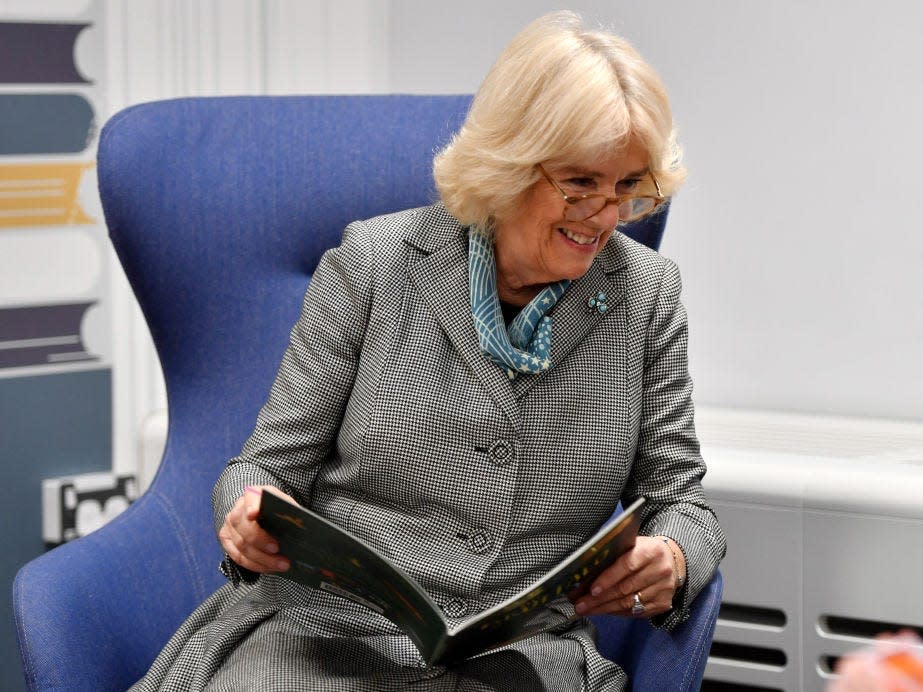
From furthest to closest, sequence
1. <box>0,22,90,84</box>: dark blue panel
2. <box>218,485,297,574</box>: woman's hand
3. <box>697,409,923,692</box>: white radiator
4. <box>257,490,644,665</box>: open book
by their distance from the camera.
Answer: <box>0,22,90,84</box>: dark blue panel
<box>697,409,923,692</box>: white radiator
<box>218,485,297,574</box>: woman's hand
<box>257,490,644,665</box>: open book

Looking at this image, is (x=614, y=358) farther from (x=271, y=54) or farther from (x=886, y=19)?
(x=271, y=54)

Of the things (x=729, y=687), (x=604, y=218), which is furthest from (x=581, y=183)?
(x=729, y=687)

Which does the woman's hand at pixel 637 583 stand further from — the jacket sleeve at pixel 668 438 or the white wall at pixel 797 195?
the white wall at pixel 797 195

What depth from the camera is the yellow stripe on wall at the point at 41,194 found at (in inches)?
88.3

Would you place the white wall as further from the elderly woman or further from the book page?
the book page

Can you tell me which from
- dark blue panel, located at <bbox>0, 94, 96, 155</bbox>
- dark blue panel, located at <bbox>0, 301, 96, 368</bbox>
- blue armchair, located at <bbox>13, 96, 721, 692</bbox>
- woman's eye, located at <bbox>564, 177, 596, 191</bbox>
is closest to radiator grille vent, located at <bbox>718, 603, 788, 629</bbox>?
blue armchair, located at <bbox>13, 96, 721, 692</bbox>

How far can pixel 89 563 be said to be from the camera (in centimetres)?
155

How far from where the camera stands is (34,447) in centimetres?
233

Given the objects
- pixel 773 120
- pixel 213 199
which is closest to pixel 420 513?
pixel 213 199

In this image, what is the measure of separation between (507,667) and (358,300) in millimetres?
447

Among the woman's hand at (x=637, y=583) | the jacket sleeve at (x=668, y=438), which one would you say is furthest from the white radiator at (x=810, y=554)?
the woman's hand at (x=637, y=583)

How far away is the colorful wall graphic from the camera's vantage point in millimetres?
2242

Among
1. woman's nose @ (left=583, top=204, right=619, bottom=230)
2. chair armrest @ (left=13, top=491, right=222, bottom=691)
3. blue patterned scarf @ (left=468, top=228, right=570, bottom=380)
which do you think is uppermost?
woman's nose @ (left=583, top=204, right=619, bottom=230)

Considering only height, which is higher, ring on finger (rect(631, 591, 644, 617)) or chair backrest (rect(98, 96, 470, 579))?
chair backrest (rect(98, 96, 470, 579))
